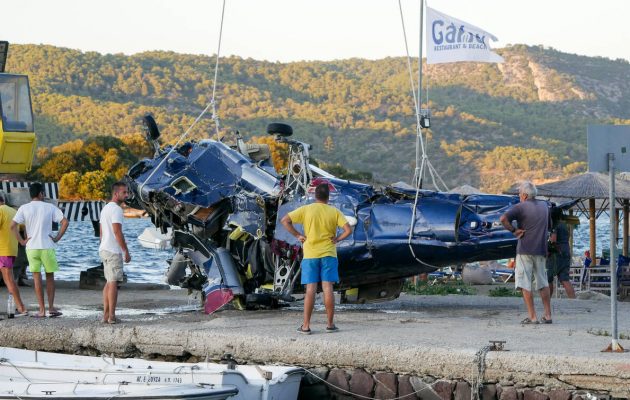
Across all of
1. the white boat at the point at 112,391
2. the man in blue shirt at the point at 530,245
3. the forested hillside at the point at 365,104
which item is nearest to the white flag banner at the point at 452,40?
the man in blue shirt at the point at 530,245

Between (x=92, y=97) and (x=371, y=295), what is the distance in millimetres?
118526

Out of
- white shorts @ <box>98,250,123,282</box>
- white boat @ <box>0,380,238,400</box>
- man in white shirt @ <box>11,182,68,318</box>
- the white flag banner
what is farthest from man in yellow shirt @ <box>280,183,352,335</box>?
the white flag banner

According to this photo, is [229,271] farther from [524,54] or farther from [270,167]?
[524,54]

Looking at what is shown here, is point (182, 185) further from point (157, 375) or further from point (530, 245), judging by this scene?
point (157, 375)

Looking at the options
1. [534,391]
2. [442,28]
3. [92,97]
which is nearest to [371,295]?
[534,391]

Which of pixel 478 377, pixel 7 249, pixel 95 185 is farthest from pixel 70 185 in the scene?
pixel 478 377

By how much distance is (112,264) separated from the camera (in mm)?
13664

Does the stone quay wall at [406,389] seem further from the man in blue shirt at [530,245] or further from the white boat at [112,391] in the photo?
the man in blue shirt at [530,245]

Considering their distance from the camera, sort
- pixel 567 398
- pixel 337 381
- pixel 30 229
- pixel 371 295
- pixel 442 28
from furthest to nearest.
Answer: pixel 442 28 → pixel 371 295 → pixel 30 229 → pixel 337 381 → pixel 567 398

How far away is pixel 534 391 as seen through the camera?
33.9 ft

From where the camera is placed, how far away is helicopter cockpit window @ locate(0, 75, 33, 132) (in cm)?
2447

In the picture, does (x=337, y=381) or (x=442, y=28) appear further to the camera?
(x=442, y=28)

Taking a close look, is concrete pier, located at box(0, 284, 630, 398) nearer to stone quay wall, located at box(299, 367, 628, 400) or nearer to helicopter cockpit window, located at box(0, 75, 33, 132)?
stone quay wall, located at box(299, 367, 628, 400)

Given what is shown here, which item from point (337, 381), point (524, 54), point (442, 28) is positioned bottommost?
point (337, 381)
